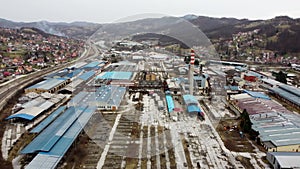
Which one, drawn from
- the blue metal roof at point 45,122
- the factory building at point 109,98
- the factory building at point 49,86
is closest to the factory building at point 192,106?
the factory building at point 109,98

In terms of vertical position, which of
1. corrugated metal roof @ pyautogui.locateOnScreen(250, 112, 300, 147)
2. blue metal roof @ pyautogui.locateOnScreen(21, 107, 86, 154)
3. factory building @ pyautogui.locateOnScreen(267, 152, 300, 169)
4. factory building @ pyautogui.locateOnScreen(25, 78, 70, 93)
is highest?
factory building @ pyautogui.locateOnScreen(25, 78, 70, 93)

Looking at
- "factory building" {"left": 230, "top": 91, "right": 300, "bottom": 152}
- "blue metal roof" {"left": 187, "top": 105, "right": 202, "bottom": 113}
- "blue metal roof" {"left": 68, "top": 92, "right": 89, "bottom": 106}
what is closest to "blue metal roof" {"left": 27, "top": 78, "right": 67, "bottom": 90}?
"blue metal roof" {"left": 68, "top": 92, "right": 89, "bottom": 106}

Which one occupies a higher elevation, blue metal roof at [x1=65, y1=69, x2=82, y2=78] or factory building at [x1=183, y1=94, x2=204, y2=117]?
blue metal roof at [x1=65, y1=69, x2=82, y2=78]

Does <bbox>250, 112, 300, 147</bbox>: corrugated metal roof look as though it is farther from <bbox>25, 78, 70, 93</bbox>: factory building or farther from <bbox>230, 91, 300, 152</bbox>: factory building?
<bbox>25, 78, 70, 93</bbox>: factory building

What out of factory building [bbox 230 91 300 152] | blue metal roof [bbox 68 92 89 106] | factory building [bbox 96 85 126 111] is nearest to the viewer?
factory building [bbox 230 91 300 152]

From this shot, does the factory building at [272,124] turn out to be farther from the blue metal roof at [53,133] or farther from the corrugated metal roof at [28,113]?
the corrugated metal roof at [28,113]

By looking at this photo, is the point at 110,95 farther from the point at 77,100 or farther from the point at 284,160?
the point at 284,160
